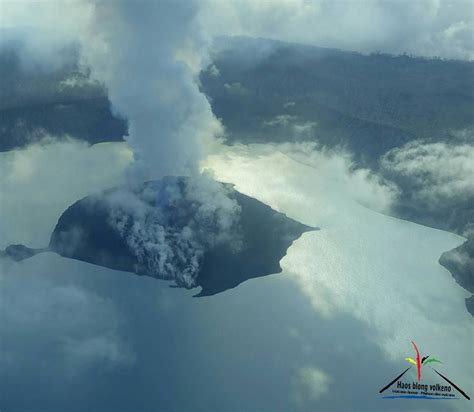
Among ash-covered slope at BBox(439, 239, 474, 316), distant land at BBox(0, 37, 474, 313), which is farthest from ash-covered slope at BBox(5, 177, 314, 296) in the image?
distant land at BBox(0, 37, 474, 313)

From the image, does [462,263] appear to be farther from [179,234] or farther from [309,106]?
[309,106]

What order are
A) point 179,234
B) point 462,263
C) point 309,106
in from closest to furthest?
1. point 179,234
2. point 462,263
3. point 309,106

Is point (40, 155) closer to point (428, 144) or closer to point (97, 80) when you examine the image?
point (97, 80)

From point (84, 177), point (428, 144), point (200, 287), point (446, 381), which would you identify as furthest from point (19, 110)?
point (446, 381)

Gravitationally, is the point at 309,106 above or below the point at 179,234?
above

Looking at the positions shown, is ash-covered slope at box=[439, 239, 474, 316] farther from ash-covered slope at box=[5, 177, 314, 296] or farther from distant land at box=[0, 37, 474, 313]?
ash-covered slope at box=[5, 177, 314, 296]

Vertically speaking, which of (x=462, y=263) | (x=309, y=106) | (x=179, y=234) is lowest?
(x=462, y=263)

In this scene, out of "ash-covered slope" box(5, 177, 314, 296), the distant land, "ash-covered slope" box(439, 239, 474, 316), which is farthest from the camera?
the distant land

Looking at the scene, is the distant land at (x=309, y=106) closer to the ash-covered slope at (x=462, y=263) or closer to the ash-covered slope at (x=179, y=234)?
the ash-covered slope at (x=462, y=263)

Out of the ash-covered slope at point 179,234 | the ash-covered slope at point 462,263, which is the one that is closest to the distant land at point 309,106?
the ash-covered slope at point 462,263

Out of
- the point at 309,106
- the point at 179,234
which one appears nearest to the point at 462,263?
the point at 179,234
